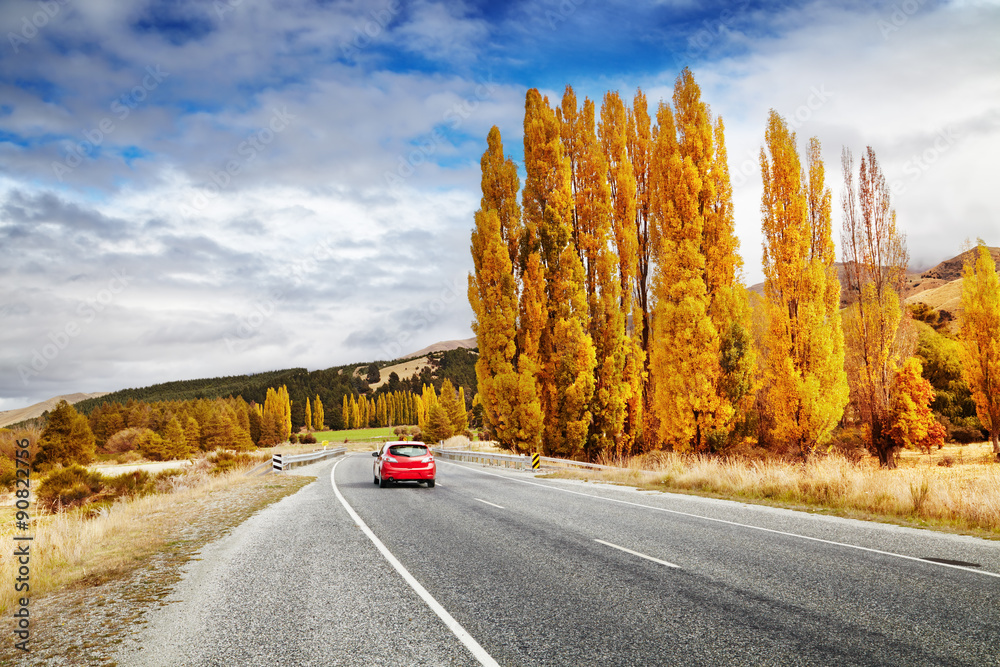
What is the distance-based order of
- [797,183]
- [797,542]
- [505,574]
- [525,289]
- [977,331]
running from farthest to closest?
[977,331] → [525,289] → [797,183] → [797,542] → [505,574]

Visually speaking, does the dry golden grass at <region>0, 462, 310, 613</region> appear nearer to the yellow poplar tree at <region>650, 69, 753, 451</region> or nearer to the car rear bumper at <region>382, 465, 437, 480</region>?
the car rear bumper at <region>382, 465, 437, 480</region>

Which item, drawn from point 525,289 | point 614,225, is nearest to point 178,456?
point 525,289

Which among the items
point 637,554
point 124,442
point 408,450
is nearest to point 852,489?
point 637,554

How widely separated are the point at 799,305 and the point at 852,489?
12.4m

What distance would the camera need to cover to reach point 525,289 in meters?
30.4

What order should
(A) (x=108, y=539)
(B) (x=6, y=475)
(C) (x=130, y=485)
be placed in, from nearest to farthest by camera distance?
(A) (x=108, y=539) → (C) (x=130, y=485) → (B) (x=6, y=475)

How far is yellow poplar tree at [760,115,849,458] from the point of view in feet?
74.5

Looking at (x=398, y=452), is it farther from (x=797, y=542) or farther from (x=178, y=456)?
(x=178, y=456)

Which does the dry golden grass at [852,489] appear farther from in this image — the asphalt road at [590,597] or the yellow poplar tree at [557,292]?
the yellow poplar tree at [557,292]

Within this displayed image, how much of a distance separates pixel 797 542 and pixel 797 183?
20.8 m

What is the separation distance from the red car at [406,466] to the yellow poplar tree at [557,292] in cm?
977

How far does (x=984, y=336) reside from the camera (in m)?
32.4

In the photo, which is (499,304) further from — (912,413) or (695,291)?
(912,413)

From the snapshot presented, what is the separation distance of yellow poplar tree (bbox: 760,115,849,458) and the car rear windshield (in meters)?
14.5
